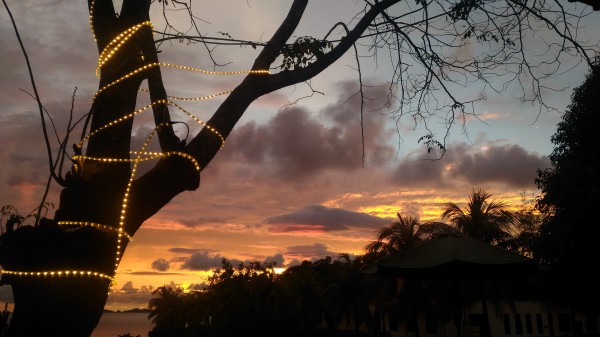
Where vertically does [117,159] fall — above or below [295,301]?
above

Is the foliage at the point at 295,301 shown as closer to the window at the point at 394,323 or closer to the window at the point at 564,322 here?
the window at the point at 394,323

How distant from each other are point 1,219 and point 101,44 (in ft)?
4.24

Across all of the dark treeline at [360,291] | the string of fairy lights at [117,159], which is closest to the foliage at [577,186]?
the dark treeline at [360,291]

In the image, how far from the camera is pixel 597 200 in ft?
55.3

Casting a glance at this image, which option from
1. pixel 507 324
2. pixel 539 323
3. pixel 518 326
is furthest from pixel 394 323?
pixel 539 323

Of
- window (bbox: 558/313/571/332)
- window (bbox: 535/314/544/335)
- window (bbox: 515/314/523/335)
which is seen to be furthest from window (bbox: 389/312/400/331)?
window (bbox: 558/313/571/332)

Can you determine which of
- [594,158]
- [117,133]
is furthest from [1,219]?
[594,158]

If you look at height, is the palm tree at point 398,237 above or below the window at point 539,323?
above

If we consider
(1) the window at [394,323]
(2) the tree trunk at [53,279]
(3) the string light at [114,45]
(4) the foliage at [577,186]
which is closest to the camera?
(2) the tree trunk at [53,279]

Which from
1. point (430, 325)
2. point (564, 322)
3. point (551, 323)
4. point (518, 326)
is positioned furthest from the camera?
point (430, 325)

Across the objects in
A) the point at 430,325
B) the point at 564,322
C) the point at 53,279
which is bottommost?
the point at 430,325

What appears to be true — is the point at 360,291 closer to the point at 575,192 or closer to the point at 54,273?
the point at 575,192

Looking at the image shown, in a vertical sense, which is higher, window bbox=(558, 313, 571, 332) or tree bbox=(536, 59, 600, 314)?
tree bbox=(536, 59, 600, 314)

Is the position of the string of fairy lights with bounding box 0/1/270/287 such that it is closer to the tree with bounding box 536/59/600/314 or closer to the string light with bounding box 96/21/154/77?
the string light with bounding box 96/21/154/77
